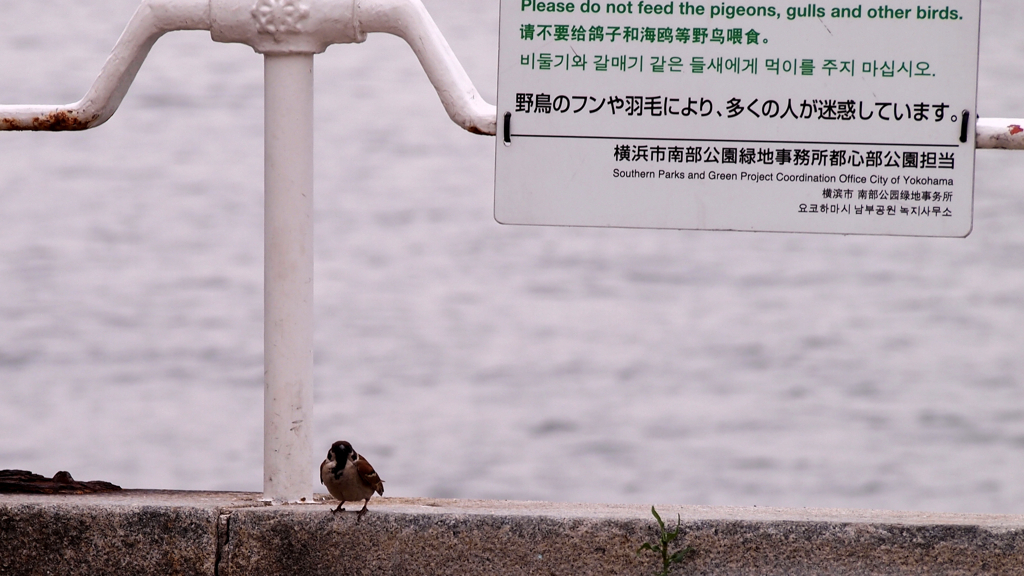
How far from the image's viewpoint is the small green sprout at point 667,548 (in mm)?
2824

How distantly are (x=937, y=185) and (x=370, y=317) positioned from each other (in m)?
12.4

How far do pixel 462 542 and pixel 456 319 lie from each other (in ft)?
40.4

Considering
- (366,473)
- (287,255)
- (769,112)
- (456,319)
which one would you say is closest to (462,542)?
(366,473)

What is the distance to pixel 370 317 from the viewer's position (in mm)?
15047

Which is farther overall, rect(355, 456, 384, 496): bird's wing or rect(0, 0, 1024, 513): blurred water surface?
rect(0, 0, 1024, 513): blurred water surface

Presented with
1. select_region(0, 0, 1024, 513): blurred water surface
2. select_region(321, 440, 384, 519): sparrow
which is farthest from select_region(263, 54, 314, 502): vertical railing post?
select_region(0, 0, 1024, 513): blurred water surface

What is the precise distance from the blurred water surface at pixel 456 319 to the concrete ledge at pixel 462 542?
7903 mm

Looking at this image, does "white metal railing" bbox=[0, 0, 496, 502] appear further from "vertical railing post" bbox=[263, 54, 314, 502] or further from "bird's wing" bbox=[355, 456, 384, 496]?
"bird's wing" bbox=[355, 456, 384, 496]

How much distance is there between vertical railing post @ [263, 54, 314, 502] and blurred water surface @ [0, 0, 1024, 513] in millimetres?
7820

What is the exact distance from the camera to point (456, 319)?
15164 millimetres

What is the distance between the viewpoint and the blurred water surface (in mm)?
11633

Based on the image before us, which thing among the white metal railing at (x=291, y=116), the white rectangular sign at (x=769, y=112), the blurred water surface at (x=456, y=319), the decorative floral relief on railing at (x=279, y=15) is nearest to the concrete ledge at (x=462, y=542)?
the white metal railing at (x=291, y=116)

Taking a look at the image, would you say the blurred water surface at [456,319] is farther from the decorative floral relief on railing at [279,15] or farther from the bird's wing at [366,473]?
the decorative floral relief on railing at [279,15]

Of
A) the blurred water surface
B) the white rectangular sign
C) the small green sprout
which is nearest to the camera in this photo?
the small green sprout
